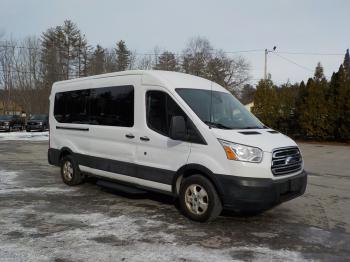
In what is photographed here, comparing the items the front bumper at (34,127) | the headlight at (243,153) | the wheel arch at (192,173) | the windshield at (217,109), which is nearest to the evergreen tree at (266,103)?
the front bumper at (34,127)

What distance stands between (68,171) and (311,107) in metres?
19.4

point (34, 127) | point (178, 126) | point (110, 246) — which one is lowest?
point (110, 246)

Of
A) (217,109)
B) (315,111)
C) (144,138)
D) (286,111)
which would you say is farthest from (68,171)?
(286,111)

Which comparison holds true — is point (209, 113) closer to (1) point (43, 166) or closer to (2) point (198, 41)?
(1) point (43, 166)

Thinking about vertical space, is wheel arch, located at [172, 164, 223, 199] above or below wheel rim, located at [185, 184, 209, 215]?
above

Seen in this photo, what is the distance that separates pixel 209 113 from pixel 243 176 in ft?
4.08

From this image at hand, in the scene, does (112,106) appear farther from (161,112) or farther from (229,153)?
(229,153)

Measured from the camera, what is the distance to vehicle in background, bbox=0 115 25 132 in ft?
111

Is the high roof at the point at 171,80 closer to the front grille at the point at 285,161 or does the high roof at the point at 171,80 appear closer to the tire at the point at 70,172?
the front grille at the point at 285,161

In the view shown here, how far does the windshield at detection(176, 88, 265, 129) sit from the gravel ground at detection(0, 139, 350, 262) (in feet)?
→ 4.88

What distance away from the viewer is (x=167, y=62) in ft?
193

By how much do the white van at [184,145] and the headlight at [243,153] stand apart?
0.05 ft

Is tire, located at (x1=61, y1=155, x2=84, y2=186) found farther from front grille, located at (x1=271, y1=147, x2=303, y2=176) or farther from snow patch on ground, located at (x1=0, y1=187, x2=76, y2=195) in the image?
front grille, located at (x1=271, y1=147, x2=303, y2=176)

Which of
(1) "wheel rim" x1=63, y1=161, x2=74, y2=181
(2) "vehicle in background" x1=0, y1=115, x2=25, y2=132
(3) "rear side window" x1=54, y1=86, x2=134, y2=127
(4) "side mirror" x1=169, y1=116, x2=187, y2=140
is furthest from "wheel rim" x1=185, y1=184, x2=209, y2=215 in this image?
(2) "vehicle in background" x1=0, y1=115, x2=25, y2=132
